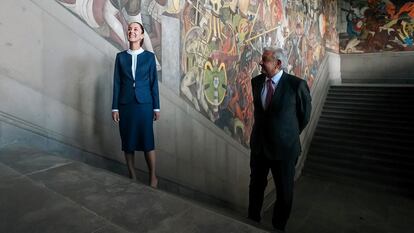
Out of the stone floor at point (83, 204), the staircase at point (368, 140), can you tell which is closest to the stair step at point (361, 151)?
the staircase at point (368, 140)

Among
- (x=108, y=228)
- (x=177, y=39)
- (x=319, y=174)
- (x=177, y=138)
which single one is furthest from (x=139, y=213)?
(x=319, y=174)

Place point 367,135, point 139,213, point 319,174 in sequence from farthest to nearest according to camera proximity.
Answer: point 367,135
point 319,174
point 139,213

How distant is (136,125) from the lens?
2.88 metres

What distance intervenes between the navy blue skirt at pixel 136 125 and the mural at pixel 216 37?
103cm

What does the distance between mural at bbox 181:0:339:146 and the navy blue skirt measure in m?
1.61

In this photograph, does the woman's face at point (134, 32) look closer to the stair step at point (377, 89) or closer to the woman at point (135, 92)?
the woman at point (135, 92)

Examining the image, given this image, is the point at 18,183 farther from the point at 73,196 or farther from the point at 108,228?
the point at 108,228

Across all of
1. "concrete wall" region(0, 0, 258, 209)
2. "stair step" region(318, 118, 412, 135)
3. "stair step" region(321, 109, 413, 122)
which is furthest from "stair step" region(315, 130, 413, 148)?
"concrete wall" region(0, 0, 258, 209)

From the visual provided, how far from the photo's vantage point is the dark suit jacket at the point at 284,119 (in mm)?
2857

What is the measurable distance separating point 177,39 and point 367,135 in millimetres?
6311

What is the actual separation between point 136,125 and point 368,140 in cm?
718

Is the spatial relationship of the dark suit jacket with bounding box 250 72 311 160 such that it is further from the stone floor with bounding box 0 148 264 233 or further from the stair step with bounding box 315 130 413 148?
the stair step with bounding box 315 130 413 148

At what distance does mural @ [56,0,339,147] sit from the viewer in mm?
3533

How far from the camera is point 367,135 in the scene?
329 inches
